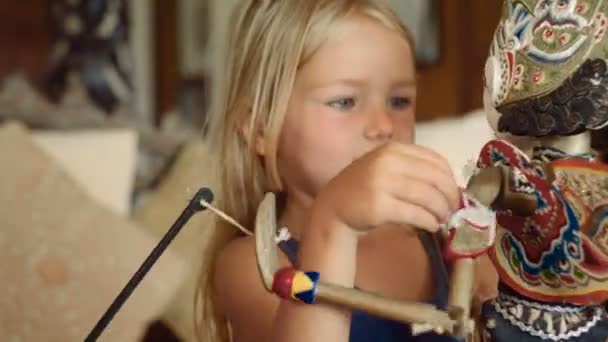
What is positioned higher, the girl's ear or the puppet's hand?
the girl's ear

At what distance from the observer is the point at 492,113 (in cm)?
41

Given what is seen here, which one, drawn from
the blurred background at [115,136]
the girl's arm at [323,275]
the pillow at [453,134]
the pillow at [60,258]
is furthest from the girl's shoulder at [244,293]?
the pillow at [60,258]

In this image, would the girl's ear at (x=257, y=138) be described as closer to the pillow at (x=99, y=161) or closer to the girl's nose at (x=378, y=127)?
the girl's nose at (x=378, y=127)

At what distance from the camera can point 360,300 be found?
1.21 feet

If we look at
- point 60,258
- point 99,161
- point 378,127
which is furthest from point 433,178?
point 99,161

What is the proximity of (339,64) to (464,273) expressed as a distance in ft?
0.65

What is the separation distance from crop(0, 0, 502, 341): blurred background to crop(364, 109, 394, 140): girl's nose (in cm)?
39

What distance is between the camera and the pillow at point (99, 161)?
168 centimetres

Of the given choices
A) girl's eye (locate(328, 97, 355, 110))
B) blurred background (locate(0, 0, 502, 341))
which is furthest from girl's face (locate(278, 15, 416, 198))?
blurred background (locate(0, 0, 502, 341))

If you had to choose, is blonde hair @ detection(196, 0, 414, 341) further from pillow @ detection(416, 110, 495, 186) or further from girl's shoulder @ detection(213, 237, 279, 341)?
pillow @ detection(416, 110, 495, 186)

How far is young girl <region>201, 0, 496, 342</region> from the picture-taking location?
522 mm

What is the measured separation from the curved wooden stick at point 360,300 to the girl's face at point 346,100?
0.40 feet

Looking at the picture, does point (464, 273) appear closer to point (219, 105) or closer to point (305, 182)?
point (305, 182)

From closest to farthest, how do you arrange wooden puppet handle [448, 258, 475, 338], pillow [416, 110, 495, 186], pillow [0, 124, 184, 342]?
wooden puppet handle [448, 258, 475, 338], pillow [416, 110, 495, 186], pillow [0, 124, 184, 342]
